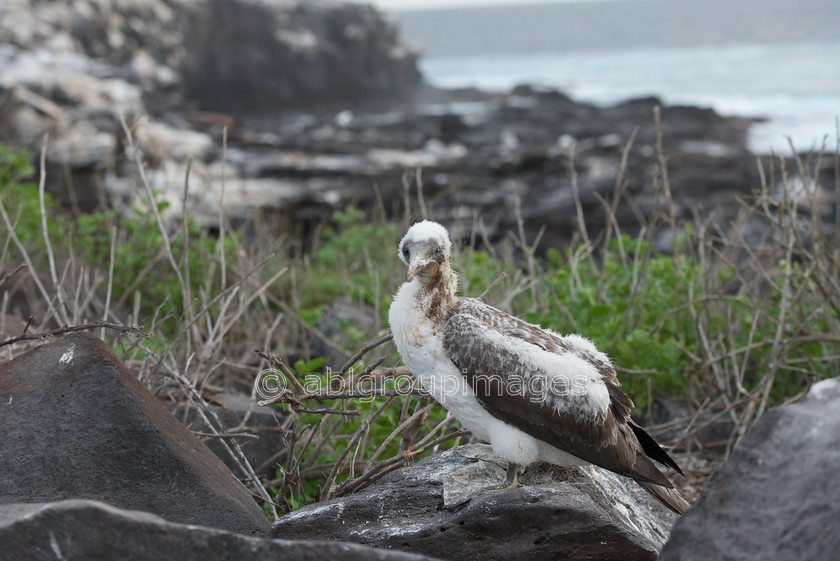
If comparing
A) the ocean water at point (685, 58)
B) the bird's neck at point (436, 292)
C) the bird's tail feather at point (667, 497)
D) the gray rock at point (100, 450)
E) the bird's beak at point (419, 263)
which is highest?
the ocean water at point (685, 58)

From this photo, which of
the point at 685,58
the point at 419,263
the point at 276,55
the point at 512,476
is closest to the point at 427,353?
the point at 419,263

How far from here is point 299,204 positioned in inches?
583

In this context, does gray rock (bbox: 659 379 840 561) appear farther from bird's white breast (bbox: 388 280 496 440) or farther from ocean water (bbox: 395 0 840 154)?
ocean water (bbox: 395 0 840 154)

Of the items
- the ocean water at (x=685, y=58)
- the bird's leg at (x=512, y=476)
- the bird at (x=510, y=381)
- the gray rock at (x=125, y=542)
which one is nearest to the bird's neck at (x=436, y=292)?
the bird at (x=510, y=381)

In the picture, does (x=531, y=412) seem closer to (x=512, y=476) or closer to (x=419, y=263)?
(x=512, y=476)

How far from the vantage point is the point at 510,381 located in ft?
9.56

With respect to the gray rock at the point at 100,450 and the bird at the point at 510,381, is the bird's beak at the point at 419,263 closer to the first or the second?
the bird at the point at 510,381

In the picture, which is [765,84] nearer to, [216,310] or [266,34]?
[266,34]

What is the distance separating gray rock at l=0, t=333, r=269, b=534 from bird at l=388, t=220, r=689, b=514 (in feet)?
2.89

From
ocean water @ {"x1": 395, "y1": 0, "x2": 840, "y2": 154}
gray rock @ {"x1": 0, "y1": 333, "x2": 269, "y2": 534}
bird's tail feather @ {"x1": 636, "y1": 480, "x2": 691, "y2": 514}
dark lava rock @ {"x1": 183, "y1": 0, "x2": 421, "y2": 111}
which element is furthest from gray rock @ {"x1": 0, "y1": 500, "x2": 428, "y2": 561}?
dark lava rock @ {"x1": 183, "y1": 0, "x2": 421, "y2": 111}

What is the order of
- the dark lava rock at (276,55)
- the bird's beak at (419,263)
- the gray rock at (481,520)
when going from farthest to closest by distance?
the dark lava rock at (276,55) < the bird's beak at (419,263) < the gray rock at (481,520)

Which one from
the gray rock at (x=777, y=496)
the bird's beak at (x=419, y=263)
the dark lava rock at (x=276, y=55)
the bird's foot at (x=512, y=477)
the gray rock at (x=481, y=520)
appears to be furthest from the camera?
the dark lava rock at (x=276, y=55)

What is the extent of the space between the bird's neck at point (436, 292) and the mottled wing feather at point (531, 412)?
8 centimetres

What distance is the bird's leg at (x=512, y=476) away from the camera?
2926 millimetres
